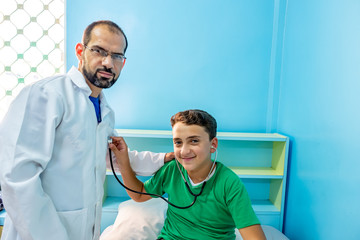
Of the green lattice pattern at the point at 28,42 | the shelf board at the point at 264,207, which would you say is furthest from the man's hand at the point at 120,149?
the green lattice pattern at the point at 28,42

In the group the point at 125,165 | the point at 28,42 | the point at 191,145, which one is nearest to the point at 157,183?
the point at 125,165

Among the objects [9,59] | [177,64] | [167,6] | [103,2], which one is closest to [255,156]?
[177,64]

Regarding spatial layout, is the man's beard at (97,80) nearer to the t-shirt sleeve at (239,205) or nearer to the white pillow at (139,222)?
the t-shirt sleeve at (239,205)

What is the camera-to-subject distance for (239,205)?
114cm

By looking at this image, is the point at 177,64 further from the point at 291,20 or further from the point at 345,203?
the point at 345,203

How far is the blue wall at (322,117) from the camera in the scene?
4.71 feet

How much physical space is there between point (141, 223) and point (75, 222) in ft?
2.87

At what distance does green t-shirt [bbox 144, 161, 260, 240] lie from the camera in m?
1.17

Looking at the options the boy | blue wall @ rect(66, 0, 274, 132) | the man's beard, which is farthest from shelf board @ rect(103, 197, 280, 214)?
the man's beard

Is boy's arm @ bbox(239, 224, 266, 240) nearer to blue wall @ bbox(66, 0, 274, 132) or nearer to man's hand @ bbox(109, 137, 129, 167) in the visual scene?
man's hand @ bbox(109, 137, 129, 167)

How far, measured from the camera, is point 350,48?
147 centimetres

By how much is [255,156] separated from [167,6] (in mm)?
1524

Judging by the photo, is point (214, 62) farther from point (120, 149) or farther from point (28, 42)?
point (28, 42)

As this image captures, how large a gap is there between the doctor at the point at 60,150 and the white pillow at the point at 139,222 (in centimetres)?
66
